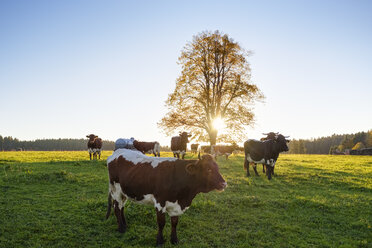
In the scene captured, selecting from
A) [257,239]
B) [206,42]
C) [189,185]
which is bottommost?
[257,239]

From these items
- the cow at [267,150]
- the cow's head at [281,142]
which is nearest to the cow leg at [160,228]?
the cow at [267,150]

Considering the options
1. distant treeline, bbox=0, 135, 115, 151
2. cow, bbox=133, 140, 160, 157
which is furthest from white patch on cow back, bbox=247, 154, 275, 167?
distant treeline, bbox=0, 135, 115, 151

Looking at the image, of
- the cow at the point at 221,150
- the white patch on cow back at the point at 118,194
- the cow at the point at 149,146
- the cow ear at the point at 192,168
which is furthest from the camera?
the cow at the point at 221,150

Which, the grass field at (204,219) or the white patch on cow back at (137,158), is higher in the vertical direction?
the white patch on cow back at (137,158)

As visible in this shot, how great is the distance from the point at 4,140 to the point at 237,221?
145 metres

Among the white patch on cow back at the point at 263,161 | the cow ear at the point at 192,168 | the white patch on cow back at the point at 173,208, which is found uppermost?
the cow ear at the point at 192,168

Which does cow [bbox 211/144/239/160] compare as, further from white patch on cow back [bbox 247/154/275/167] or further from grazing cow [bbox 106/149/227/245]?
grazing cow [bbox 106/149/227/245]

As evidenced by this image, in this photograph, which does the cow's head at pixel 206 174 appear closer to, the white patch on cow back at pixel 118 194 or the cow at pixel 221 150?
the white patch on cow back at pixel 118 194

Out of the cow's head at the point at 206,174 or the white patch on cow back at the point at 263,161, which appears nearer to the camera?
the cow's head at the point at 206,174

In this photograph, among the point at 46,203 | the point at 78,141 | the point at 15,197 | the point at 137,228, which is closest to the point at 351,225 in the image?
the point at 137,228

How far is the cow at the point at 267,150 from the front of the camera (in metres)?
14.8

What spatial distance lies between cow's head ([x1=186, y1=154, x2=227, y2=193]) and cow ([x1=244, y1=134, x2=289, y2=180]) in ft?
32.8

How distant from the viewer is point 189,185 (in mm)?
Answer: 5777

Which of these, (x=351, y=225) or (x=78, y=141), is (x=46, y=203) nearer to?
(x=351, y=225)
